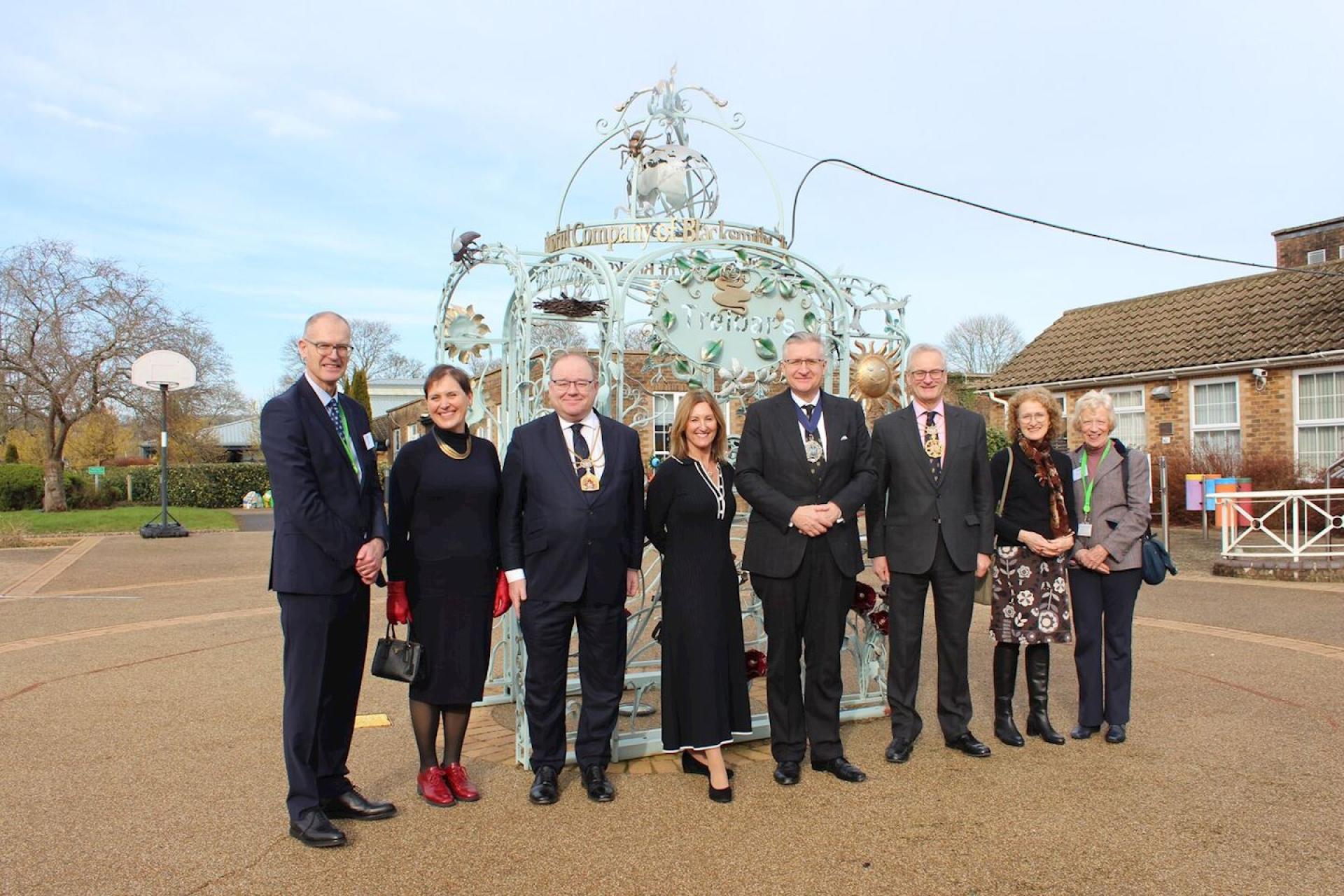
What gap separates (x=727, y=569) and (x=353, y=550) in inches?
61.3

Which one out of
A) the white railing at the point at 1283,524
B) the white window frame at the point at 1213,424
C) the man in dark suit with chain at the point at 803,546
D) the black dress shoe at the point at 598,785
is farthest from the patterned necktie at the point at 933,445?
the white window frame at the point at 1213,424

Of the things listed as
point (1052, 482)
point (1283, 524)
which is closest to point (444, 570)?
point (1052, 482)

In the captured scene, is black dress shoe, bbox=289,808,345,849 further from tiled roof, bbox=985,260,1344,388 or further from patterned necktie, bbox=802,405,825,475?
tiled roof, bbox=985,260,1344,388

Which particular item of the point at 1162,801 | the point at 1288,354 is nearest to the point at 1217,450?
the point at 1288,354

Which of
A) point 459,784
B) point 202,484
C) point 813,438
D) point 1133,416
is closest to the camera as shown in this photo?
point 459,784

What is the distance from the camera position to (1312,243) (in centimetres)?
2344

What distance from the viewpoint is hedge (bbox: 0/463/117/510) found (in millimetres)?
26109

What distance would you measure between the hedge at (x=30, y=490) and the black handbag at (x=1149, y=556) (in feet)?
94.2

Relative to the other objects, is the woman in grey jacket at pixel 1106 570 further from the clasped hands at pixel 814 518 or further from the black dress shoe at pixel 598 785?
the black dress shoe at pixel 598 785

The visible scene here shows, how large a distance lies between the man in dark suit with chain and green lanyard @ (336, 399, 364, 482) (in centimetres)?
161

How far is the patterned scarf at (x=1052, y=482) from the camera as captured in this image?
4.87 meters

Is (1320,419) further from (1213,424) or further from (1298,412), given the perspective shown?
(1213,424)

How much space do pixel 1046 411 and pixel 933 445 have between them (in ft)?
2.13

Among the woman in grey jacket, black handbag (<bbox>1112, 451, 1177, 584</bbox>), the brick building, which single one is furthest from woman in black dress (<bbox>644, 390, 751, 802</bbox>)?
the brick building
